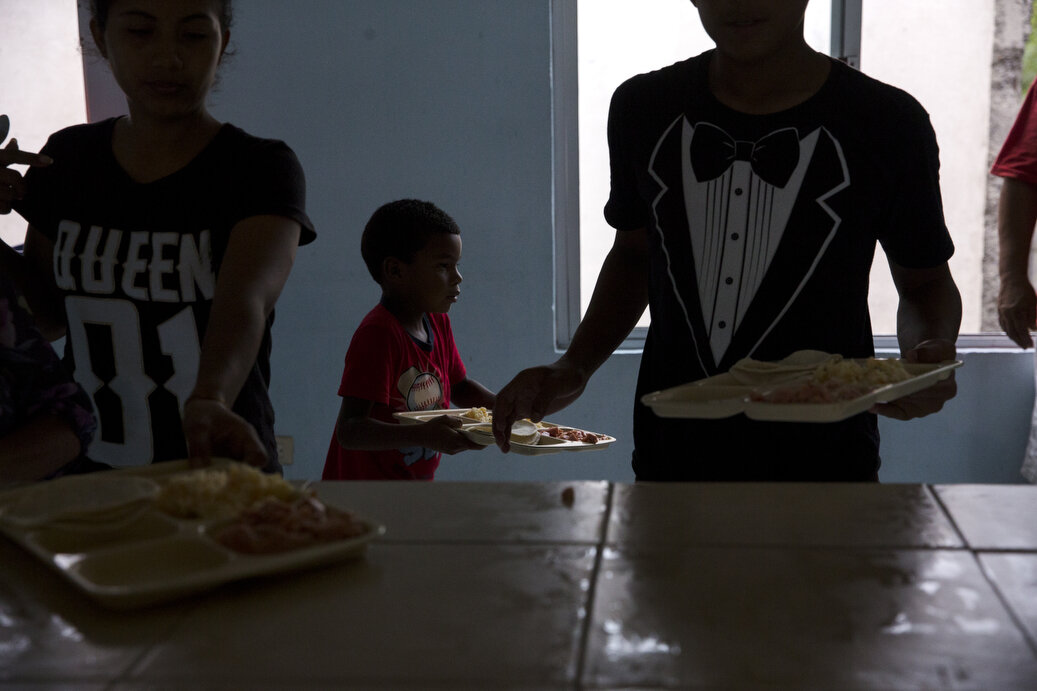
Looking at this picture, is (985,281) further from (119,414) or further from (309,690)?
(309,690)

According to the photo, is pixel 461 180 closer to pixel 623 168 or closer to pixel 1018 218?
pixel 1018 218

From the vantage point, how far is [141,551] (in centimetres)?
82

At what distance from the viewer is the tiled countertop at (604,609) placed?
0.68m

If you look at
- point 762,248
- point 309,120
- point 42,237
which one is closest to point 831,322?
point 762,248

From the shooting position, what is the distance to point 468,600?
0.79 m

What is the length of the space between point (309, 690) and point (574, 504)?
42 centimetres

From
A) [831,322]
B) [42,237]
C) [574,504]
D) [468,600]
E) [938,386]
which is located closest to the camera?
[468,600]

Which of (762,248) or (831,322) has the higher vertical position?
(762,248)

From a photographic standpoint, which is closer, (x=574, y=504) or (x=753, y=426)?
(x=574, y=504)

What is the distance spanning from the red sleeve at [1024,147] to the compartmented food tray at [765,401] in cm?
166

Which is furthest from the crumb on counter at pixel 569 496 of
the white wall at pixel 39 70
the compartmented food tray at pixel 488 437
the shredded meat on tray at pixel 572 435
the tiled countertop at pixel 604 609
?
A: the white wall at pixel 39 70

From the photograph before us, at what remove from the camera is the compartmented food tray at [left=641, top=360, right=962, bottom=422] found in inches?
41.1

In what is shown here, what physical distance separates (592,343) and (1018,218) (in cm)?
171

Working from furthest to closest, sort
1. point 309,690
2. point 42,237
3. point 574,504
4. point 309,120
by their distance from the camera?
1. point 309,120
2. point 42,237
3. point 574,504
4. point 309,690
